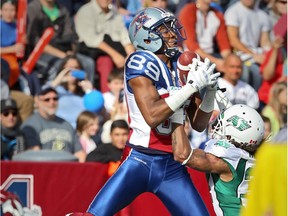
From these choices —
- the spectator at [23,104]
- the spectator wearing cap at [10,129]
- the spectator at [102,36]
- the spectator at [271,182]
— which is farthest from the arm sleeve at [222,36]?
the spectator at [271,182]

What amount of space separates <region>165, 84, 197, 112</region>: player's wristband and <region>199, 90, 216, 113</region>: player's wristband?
42 centimetres

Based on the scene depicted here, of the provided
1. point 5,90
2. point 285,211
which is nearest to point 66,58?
point 5,90

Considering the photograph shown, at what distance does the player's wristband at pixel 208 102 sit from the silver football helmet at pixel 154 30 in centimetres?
33

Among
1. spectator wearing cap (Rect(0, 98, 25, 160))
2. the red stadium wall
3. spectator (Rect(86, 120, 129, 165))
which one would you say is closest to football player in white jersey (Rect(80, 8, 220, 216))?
the red stadium wall

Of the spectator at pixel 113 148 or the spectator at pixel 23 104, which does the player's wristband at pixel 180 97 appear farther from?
the spectator at pixel 23 104

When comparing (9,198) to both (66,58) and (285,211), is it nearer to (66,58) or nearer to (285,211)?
(66,58)

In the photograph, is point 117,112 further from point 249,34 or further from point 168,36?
point 168,36

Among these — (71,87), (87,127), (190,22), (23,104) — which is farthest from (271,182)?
(190,22)

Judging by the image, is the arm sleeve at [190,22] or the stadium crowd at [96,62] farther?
the arm sleeve at [190,22]

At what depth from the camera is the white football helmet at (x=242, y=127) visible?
5.41 meters

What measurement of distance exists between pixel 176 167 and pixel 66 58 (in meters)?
4.79

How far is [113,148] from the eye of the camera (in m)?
8.20

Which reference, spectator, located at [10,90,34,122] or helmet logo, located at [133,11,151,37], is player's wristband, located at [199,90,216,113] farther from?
spectator, located at [10,90,34,122]

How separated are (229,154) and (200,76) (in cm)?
48
